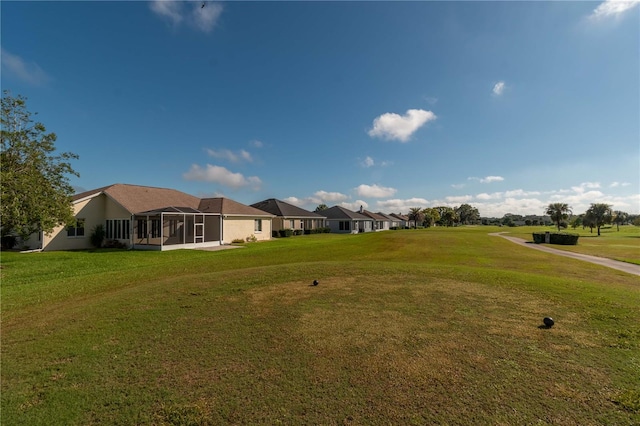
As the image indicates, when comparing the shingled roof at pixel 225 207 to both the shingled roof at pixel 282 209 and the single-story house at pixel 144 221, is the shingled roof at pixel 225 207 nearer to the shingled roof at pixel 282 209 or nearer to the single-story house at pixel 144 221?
the single-story house at pixel 144 221

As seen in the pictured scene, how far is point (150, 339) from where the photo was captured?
18.1ft

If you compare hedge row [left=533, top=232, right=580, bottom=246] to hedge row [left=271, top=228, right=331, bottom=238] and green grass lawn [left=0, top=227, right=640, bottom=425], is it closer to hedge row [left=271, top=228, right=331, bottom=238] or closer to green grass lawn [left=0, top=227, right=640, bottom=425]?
green grass lawn [left=0, top=227, right=640, bottom=425]

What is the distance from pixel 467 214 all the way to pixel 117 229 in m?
148

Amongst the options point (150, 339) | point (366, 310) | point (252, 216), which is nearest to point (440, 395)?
point (366, 310)

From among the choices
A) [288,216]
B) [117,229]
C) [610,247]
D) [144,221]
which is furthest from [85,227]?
[610,247]

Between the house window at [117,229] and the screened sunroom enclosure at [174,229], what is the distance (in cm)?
72

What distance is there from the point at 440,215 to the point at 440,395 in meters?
114

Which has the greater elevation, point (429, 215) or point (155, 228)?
point (429, 215)

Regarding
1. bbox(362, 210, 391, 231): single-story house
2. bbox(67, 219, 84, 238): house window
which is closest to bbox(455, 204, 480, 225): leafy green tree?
bbox(362, 210, 391, 231): single-story house

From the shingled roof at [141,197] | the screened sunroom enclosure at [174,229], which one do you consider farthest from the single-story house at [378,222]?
the screened sunroom enclosure at [174,229]

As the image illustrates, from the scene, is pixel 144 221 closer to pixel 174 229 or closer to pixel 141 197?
pixel 174 229

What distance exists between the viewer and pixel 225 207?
31000 millimetres

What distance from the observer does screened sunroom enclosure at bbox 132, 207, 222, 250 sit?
23.9 metres

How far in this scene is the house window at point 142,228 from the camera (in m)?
25.2
